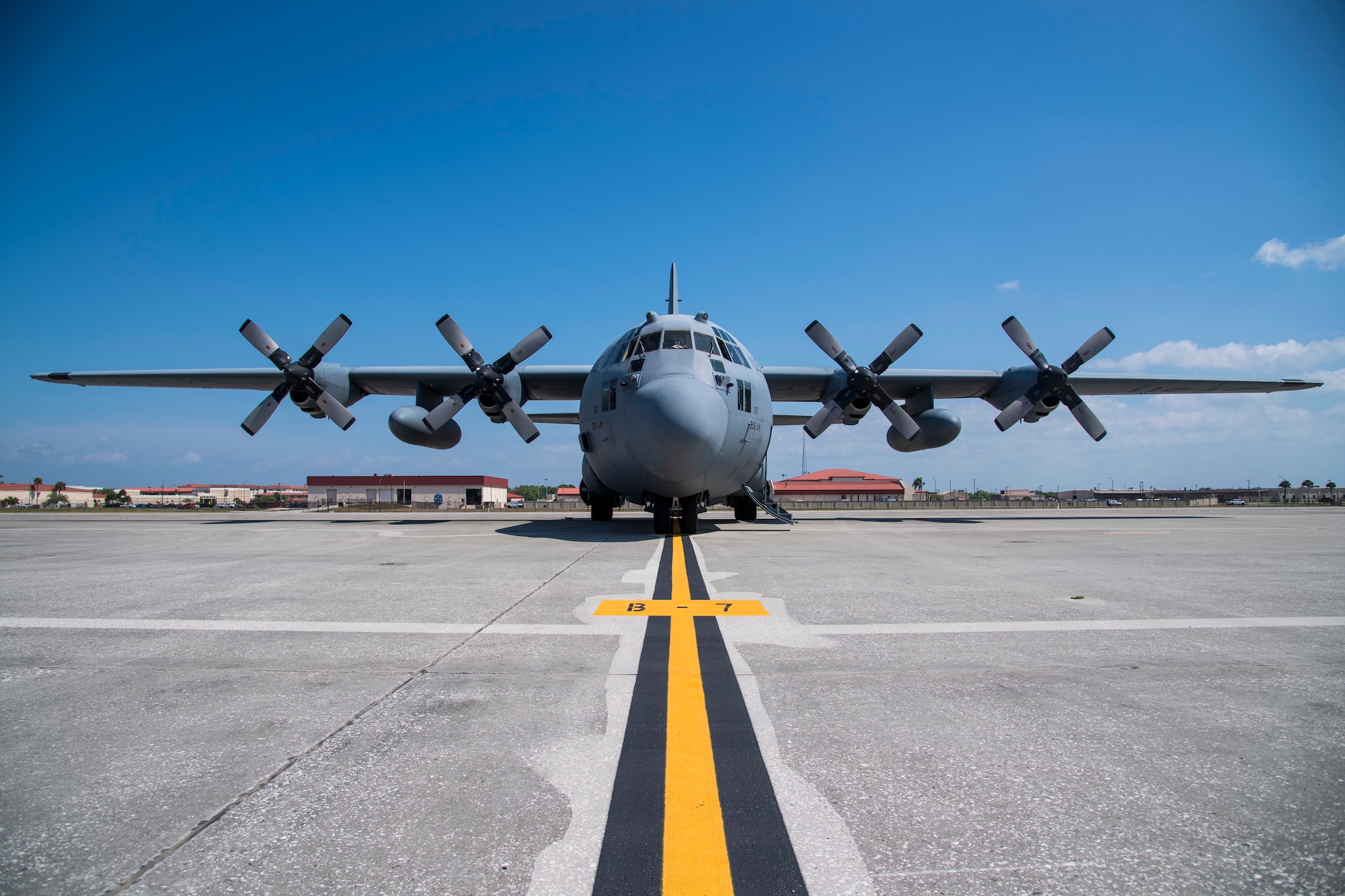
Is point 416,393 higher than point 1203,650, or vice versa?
point 416,393

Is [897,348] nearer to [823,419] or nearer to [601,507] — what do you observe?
[823,419]

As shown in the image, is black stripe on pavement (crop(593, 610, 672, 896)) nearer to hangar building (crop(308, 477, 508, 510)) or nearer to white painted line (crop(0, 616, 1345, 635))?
white painted line (crop(0, 616, 1345, 635))

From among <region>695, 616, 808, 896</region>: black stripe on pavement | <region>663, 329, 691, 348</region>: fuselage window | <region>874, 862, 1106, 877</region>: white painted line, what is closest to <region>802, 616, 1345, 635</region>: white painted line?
<region>695, 616, 808, 896</region>: black stripe on pavement

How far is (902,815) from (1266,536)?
59.1 feet

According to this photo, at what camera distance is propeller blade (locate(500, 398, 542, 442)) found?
1900 cm

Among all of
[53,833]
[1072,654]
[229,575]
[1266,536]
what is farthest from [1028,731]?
[1266,536]

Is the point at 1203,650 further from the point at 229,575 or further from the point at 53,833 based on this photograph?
the point at 229,575

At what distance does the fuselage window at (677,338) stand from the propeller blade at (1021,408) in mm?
13307

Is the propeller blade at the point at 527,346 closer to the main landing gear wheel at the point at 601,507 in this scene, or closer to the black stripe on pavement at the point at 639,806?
the main landing gear wheel at the point at 601,507

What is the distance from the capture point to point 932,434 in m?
19.9

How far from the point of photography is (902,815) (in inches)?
83.9

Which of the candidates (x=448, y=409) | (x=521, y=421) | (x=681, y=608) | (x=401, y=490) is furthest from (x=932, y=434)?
(x=401, y=490)

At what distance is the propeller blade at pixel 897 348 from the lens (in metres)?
18.8

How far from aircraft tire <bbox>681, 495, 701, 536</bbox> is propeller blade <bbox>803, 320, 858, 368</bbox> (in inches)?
263
